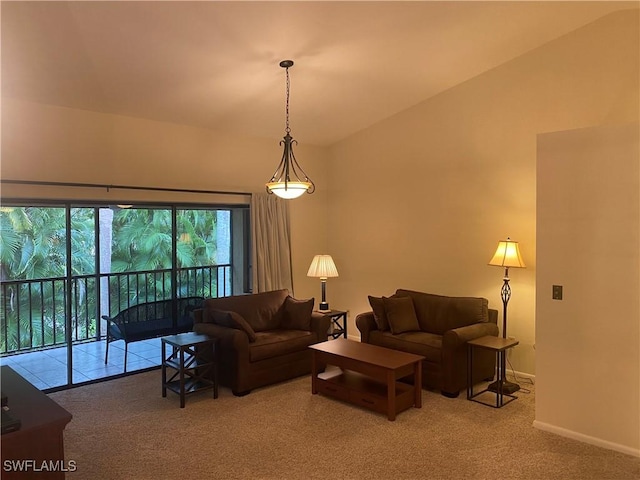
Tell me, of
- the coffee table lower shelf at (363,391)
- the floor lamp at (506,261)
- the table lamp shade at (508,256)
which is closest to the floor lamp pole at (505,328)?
the floor lamp at (506,261)

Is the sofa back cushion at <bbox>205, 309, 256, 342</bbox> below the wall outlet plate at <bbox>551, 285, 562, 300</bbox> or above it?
below

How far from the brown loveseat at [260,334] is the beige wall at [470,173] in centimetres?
149

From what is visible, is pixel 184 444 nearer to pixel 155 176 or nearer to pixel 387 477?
pixel 387 477

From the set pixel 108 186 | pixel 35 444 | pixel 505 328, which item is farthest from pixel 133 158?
pixel 505 328

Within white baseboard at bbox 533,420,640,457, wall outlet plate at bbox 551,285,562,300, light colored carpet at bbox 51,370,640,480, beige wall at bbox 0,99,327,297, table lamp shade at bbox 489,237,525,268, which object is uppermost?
beige wall at bbox 0,99,327,297

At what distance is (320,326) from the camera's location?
17.5 feet

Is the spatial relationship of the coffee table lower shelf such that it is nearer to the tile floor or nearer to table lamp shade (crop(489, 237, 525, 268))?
table lamp shade (crop(489, 237, 525, 268))

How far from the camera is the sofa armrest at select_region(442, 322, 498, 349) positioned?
445 centimetres

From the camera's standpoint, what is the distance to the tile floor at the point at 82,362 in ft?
15.4

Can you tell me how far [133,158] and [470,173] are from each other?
3727mm

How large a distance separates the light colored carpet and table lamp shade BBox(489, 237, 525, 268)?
125 cm

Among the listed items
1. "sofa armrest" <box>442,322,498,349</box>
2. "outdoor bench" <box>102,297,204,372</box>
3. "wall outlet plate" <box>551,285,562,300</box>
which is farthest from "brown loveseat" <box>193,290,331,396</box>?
"wall outlet plate" <box>551,285,562,300</box>

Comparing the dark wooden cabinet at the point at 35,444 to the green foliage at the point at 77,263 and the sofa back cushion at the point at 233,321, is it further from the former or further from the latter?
the green foliage at the point at 77,263

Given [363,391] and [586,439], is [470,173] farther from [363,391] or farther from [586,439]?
[586,439]
